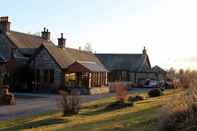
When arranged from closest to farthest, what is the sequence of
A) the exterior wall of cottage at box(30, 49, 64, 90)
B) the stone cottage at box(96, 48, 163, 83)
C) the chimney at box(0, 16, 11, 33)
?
the exterior wall of cottage at box(30, 49, 64, 90)
the chimney at box(0, 16, 11, 33)
the stone cottage at box(96, 48, 163, 83)

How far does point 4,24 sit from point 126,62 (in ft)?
110

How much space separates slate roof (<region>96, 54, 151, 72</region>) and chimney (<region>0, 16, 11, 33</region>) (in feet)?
97.8

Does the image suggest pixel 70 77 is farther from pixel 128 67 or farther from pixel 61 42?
pixel 128 67

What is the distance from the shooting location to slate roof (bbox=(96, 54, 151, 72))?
83.1 meters

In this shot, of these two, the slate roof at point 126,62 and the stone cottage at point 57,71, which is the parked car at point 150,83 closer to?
the slate roof at point 126,62

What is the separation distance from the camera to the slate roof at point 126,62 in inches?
3273

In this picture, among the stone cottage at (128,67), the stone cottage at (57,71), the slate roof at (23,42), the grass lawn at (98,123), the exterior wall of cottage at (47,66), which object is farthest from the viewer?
the stone cottage at (128,67)

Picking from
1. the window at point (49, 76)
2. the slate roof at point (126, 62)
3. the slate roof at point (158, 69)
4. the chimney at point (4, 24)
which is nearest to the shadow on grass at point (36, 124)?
the window at point (49, 76)

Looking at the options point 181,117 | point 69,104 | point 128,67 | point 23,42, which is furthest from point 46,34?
point 181,117

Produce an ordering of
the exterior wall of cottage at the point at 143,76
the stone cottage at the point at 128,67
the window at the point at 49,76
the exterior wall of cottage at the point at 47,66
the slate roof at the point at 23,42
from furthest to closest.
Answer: the exterior wall of cottage at the point at 143,76, the stone cottage at the point at 128,67, the slate roof at the point at 23,42, the window at the point at 49,76, the exterior wall of cottage at the point at 47,66

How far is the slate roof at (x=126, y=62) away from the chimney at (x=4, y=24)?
1173 inches

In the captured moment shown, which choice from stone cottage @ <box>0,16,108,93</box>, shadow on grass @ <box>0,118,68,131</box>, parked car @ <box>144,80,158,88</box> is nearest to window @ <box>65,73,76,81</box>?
stone cottage @ <box>0,16,108,93</box>

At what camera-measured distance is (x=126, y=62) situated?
84.6 m

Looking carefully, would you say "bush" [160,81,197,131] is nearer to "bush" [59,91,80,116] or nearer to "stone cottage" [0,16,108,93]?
"bush" [59,91,80,116]
